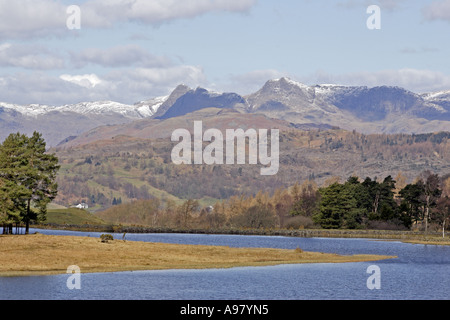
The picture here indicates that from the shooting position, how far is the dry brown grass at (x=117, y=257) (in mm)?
88250

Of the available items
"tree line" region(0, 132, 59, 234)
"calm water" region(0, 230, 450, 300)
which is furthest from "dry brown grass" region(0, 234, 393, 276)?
"tree line" region(0, 132, 59, 234)

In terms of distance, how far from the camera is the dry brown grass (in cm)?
8825

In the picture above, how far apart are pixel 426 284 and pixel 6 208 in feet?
246

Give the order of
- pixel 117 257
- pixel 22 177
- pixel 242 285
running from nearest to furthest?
pixel 242 285
pixel 117 257
pixel 22 177

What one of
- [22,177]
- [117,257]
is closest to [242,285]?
[117,257]

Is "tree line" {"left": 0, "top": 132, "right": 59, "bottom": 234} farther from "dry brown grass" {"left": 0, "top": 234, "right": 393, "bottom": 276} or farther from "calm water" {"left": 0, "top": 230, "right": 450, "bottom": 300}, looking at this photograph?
"calm water" {"left": 0, "top": 230, "right": 450, "bottom": 300}

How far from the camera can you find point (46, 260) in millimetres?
91688

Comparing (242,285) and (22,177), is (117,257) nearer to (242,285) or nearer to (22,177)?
(242,285)

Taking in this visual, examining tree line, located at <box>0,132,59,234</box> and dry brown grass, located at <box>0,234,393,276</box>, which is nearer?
dry brown grass, located at <box>0,234,393,276</box>

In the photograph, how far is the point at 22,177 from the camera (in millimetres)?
134000

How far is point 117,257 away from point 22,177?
139ft

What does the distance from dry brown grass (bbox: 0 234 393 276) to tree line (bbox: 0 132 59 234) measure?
10772 millimetres
